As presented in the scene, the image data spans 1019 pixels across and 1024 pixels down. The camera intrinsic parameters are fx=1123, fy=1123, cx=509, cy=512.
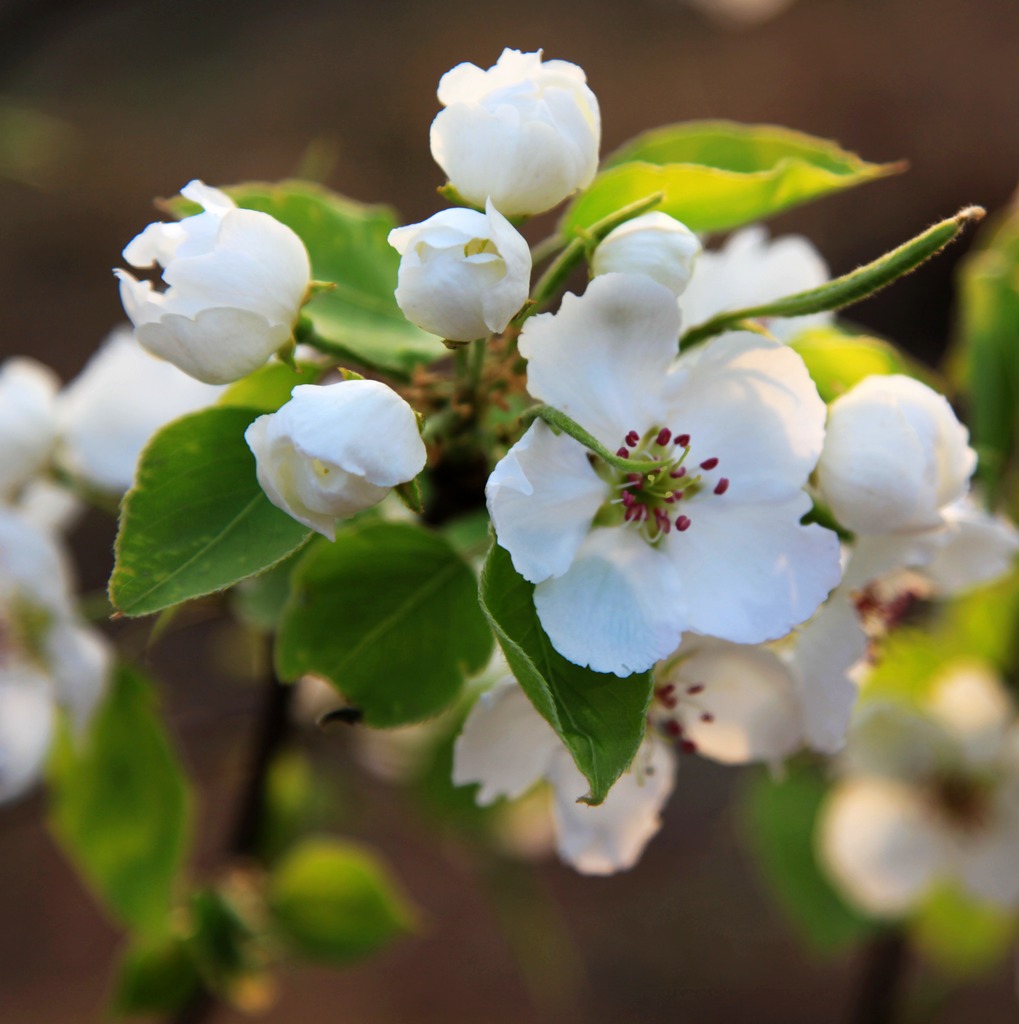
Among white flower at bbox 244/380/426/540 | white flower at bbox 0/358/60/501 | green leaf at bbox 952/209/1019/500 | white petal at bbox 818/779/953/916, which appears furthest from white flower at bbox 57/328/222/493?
white petal at bbox 818/779/953/916

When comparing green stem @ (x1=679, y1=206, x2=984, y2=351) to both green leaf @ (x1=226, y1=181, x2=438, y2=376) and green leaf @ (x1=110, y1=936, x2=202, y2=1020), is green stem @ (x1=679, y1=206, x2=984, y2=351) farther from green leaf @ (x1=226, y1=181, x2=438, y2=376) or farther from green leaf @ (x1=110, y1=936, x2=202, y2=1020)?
green leaf @ (x1=110, y1=936, x2=202, y2=1020)

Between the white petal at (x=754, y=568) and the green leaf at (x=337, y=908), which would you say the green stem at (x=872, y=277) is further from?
the green leaf at (x=337, y=908)

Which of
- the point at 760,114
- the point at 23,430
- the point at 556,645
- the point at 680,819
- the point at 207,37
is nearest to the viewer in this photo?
the point at 556,645

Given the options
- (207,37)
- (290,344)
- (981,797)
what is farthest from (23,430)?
(207,37)

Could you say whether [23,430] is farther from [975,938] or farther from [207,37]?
[207,37]

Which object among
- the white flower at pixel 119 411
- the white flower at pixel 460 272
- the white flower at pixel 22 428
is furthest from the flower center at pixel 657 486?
the white flower at pixel 22 428
